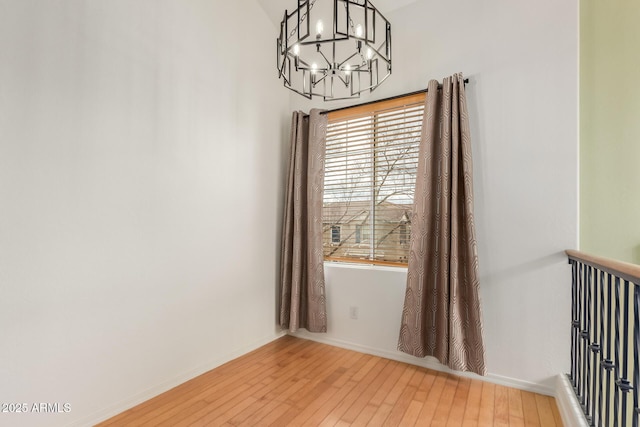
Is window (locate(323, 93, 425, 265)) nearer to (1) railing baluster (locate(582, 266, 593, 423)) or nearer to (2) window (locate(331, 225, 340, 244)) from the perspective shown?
(2) window (locate(331, 225, 340, 244))

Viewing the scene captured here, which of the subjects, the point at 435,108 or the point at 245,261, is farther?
the point at 245,261

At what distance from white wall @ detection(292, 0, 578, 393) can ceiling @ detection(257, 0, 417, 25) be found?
391 millimetres

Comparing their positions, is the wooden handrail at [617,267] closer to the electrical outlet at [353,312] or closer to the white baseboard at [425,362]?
the white baseboard at [425,362]

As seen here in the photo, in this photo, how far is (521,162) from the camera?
2266mm

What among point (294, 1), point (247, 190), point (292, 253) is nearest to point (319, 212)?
point (292, 253)

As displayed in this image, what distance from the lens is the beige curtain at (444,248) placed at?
2275 millimetres

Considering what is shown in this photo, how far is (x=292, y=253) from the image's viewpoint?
10.3 ft

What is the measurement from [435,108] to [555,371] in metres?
2.04

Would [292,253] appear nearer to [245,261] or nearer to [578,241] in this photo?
[245,261]

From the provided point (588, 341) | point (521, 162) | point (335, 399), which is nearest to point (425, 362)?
point (335, 399)

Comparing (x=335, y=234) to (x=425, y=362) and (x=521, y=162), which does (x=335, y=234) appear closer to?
(x=425, y=362)

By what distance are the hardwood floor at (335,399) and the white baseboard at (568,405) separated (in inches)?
3.0

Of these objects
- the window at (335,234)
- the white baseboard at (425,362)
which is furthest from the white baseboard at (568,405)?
the window at (335,234)

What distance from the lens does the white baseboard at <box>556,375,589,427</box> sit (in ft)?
5.42
